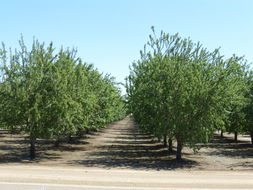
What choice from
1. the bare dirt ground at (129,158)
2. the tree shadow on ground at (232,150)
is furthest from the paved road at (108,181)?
the tree shadow on ground at (232,150)

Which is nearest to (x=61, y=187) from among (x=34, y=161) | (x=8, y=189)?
(x=8, y=189)

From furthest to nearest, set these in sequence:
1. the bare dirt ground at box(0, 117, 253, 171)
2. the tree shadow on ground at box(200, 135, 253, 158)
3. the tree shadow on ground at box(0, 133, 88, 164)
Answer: the tree shadow on ground at box(200, 135, 253, 158) → the tree shadow on ground at box(0, 133, 88, 164) → the bare dirt ground at box(0, 117, 253, 171)

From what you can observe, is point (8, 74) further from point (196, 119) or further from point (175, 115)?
point (196, 119)

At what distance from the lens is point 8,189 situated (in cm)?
1023

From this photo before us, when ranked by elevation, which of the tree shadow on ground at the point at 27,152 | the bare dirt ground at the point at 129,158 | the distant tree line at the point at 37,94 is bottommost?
the bare dirt ground at the point at 129,158

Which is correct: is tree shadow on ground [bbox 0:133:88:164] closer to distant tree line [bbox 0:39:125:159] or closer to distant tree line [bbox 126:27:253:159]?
distant tree line [bbox 0:39:125:159]

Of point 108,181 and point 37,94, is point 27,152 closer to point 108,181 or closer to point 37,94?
point 37,94

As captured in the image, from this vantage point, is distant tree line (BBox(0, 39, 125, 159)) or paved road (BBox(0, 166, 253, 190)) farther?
distant tree line (BBox(0, 39, 125, 159))

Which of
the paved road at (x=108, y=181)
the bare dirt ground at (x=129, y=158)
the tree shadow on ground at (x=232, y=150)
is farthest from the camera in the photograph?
the tree shadow on ground at (x=232, y=150)

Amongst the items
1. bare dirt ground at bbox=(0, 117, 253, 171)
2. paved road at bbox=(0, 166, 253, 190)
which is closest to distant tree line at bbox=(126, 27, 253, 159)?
bare dirt ground at bbox=(0, 117, 253, 171)

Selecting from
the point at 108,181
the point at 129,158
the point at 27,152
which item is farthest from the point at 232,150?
the point at 108,181

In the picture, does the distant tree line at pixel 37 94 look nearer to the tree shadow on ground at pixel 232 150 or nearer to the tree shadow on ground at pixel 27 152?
the tree shadow on ground at pixel 27 152

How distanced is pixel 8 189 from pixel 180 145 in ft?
40.2

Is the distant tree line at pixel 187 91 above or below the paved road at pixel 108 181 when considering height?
above
